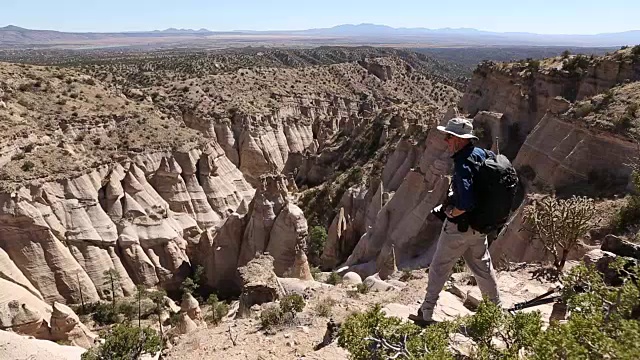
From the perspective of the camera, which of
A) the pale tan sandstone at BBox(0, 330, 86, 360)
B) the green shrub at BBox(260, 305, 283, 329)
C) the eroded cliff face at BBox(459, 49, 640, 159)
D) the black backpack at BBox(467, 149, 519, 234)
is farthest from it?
the eroded cliff face at BBox(459, 49, 640, 159)

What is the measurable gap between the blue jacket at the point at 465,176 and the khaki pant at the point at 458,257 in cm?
63

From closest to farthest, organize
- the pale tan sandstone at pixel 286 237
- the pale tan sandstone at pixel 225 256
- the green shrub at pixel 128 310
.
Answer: the green shrub at pixel 128 310 < the pale tan sandstone at pixel 286 237 < the pale tan sandstone at pixel 225 256

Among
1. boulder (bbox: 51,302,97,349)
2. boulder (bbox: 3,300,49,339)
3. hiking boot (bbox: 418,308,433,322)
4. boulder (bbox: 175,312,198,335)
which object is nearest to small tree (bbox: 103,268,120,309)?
boulder (bbox: 51,302,97,349)

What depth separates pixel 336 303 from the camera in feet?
34.6

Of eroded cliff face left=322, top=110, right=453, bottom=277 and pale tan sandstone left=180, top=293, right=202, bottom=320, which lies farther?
eroded cliff face left=322, top=110, right=453, bottom=277

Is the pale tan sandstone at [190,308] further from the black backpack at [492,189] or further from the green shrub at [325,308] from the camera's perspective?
the black backpack at [492,189]

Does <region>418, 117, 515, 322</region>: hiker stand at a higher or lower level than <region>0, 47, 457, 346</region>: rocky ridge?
higher

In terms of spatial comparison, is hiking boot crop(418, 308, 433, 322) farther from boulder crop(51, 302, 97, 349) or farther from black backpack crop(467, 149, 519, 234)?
boulder crop(51, 302, 97, 349)

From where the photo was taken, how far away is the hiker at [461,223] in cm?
579

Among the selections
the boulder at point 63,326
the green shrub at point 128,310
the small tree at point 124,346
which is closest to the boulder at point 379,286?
the small tree at point 124,346

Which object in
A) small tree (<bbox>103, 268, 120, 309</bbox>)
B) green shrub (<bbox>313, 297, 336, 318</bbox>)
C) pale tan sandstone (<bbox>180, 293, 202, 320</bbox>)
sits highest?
green shrub (<bbox>313, 297, 336, 318</bbox>)

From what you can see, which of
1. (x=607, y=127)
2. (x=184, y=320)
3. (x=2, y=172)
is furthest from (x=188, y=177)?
(x=607, y=127)

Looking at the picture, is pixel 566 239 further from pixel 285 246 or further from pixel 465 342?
pixel 285 246

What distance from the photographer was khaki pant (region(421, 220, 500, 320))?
6.41m
